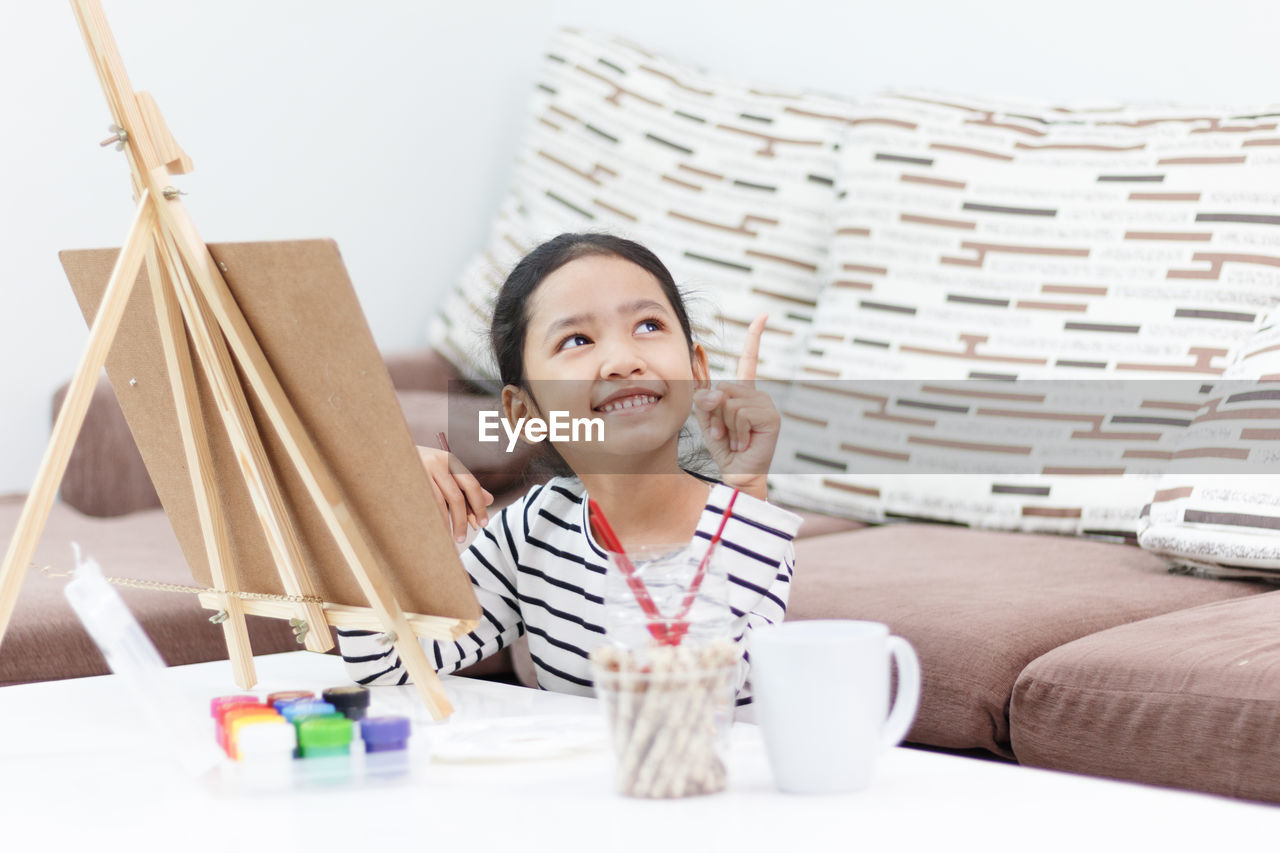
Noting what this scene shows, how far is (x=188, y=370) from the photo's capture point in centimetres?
89

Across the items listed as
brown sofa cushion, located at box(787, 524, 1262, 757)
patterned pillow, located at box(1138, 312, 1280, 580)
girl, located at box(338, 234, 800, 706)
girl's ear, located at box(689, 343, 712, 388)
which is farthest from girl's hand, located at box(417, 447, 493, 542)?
patterned pillow, located at box(1138, 312, 1280, 580)

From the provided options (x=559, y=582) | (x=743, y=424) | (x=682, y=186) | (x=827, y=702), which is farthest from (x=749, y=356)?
(x=682, y=186)

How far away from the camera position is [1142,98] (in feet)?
6.38

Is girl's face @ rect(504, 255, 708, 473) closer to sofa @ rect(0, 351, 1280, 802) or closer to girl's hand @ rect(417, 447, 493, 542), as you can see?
girl's hand @ rect(417, 447, 493, 542)

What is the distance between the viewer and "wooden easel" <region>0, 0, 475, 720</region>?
0.80 meters

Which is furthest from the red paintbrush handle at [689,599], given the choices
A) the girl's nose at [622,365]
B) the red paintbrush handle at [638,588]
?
the girl's nose at [622,365]

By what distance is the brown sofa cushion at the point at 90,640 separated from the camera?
127cm

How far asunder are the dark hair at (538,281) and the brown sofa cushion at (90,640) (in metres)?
0.45

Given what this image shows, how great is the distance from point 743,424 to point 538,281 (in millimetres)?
249

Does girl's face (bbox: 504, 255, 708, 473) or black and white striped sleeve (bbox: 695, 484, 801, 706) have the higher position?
girl's face (bbox: 504, 255, 708, 473)

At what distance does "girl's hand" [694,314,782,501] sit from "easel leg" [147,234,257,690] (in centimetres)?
35

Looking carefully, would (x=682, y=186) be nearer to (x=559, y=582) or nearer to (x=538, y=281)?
(x=538, y=281)

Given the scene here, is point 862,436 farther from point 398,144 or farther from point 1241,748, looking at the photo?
point 398,144

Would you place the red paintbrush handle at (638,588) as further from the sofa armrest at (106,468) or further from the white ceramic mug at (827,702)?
the sofa armrest at (106,468)
